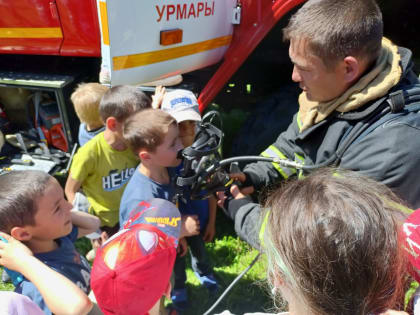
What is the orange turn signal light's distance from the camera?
2.32 metres

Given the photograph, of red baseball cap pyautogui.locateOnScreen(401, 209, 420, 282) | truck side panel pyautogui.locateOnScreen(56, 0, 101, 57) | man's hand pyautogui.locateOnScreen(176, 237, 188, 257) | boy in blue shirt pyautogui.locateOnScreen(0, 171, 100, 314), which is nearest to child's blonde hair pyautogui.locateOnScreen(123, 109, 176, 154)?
boy in blue shirt pyautogui.locateOnScreen(0, 171, 100, 314)

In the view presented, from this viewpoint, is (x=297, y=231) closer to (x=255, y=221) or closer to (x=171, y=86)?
(x=255, y=221)

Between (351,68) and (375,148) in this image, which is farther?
(351,68)

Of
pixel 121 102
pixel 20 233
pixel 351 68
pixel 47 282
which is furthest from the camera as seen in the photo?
pixel 121 102

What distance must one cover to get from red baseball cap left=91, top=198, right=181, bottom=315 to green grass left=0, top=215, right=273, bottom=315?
1371 mm

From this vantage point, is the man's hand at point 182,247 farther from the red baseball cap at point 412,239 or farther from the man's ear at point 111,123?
the red baseball cap at point 412,239

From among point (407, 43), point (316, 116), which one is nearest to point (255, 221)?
point (316, 116)

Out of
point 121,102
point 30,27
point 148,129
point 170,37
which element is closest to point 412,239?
point 148,129

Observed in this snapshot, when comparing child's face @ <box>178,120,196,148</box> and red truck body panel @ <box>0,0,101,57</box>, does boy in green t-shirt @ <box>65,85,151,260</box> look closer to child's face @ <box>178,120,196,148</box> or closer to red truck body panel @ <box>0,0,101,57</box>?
child's face @ <box>178,120,196,148</box>

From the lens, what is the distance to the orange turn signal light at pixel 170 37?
232cm

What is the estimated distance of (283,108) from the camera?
2793 mm

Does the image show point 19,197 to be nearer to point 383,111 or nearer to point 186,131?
point 186,131

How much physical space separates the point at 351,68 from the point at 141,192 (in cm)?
116

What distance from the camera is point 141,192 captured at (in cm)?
184
